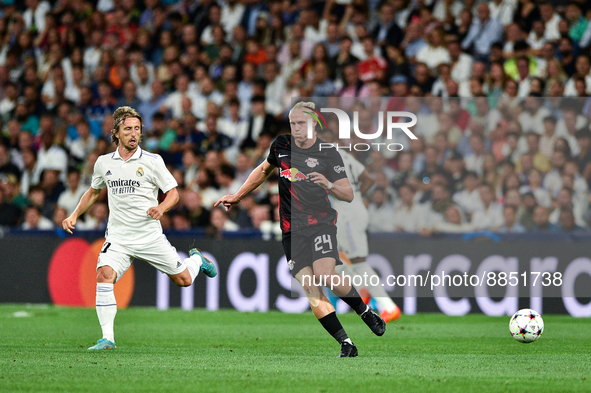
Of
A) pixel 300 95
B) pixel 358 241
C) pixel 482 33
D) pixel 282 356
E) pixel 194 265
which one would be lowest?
pixel 282 356

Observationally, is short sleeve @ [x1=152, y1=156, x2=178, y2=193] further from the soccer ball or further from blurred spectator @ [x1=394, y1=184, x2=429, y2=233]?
blurred spectator @ [x1=394, y1=184, x2=429, y2=233]

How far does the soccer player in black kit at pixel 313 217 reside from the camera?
7.27m

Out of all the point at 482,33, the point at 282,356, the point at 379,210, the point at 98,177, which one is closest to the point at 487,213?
the point at 379,210

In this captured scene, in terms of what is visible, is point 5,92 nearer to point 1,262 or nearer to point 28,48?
point 28,48

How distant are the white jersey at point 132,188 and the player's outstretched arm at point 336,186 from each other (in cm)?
Result: 176

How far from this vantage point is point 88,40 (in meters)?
18.3

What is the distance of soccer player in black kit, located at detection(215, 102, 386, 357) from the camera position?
7.27 meters

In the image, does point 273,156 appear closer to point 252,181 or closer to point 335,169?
point 252,181

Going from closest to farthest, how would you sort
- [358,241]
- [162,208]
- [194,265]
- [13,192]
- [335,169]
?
[335,169] → [162,208] → [194,265] → [358,241] → [13,192]

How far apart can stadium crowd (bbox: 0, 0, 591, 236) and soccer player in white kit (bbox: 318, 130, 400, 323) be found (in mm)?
1798

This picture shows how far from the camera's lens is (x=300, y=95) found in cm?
1498

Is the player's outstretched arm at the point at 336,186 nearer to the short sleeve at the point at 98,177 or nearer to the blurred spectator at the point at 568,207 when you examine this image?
the short sleeve at the point at 98,177

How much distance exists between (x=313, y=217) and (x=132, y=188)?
1.92 meters

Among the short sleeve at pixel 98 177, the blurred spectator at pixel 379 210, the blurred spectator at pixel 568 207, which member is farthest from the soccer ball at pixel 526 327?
the blurred spectator at pixel 379 210
